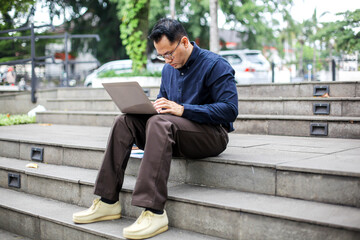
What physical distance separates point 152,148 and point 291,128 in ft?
8.89

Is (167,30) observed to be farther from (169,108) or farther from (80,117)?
(80,117)

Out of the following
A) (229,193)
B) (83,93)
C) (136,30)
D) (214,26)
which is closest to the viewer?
(229,193)

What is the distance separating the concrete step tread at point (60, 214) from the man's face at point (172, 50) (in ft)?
4.38

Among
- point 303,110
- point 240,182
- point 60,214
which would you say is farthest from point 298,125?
point 60,214

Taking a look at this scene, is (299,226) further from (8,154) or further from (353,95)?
(8,154)

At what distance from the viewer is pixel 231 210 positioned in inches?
107


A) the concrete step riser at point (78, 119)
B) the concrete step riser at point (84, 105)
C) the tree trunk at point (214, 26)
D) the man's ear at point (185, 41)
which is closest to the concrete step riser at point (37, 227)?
the man's ear at point (185, 41)

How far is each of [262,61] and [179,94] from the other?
11.6 meters

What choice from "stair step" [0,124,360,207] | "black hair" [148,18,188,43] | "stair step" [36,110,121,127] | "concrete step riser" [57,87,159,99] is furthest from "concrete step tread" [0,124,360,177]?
"concrete step riser" [57,87,159,99]

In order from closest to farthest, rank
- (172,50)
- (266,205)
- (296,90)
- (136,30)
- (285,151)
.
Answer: (266,205), (172,50), (285,151), (296,90), (136,30)

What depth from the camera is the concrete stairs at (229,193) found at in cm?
254

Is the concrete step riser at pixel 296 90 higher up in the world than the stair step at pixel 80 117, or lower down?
higher up

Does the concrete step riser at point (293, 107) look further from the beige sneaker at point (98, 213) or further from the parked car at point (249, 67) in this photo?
the parked car at point (249, 67)

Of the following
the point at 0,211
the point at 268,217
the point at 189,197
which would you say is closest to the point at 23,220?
the point at 0,211
